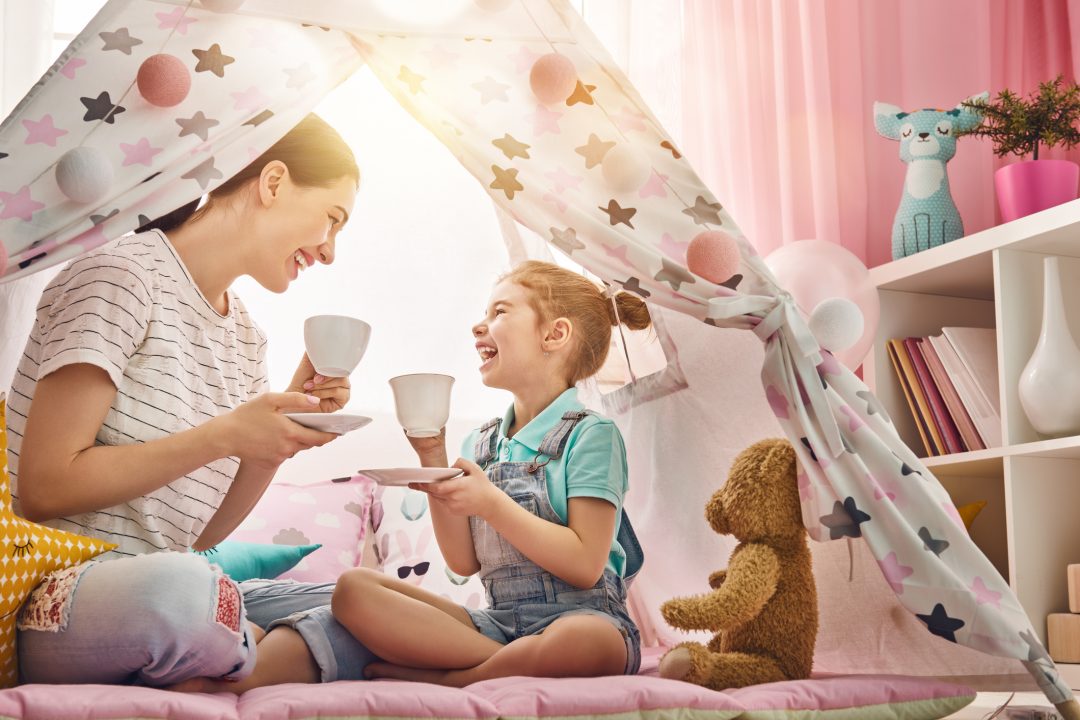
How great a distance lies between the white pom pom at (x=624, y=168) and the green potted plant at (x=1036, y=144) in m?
0.94

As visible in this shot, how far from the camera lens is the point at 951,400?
2145mm

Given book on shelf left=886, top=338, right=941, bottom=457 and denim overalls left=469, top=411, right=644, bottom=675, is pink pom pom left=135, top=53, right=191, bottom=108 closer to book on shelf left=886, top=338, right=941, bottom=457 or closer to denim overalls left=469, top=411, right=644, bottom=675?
denim overalls left=469, top=411, right=644, bottom=675

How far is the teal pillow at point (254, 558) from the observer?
5.93 ft

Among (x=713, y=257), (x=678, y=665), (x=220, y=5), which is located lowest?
(x=678, y=665)

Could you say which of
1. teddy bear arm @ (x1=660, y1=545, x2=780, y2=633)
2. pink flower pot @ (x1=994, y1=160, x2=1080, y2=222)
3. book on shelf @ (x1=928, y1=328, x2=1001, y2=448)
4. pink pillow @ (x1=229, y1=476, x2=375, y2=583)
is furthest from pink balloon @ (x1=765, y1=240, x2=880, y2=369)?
pink pillow @ (x1=229, y1=476, x2=375, y2=583)

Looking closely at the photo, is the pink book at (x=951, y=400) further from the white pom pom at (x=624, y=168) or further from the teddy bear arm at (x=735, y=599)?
the white pom pom at (x=624, y=168)

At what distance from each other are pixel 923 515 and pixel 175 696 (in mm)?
987

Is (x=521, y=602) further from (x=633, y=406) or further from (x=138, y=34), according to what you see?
(x=138, y=34)

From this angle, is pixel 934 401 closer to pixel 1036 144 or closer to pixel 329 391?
pixel 1036 144

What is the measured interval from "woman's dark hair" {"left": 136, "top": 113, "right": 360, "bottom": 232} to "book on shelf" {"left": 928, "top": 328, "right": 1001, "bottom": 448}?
4.18 ft

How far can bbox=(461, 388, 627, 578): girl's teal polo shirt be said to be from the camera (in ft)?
5.13

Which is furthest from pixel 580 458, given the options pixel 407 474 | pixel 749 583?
pixel 407 474

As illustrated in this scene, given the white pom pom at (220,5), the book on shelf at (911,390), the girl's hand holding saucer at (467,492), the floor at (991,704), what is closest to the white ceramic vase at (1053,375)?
the book on shelf at (911,390)

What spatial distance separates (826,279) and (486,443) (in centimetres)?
71
